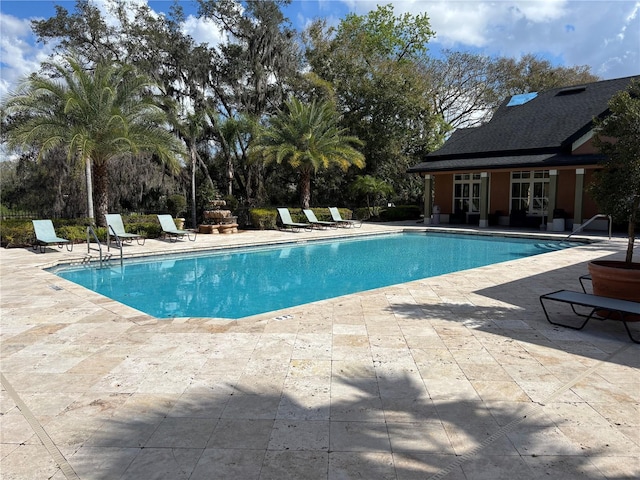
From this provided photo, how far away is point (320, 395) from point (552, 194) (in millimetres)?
17562

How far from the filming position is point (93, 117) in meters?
13.7

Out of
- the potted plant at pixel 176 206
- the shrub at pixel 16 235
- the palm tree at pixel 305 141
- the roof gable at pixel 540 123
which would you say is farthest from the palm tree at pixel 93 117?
the roof gable at pixel 540 123

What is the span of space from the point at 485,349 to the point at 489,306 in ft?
6.29

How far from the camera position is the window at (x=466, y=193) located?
2161cm

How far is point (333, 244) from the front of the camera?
15820mm

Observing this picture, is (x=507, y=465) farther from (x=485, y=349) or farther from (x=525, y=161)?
(x=525, y=161)

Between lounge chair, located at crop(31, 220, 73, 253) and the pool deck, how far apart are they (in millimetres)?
6866

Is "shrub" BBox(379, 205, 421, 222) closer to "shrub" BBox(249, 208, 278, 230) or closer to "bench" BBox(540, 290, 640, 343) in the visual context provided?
"shrub" BBox(249, 208, 278, 230)

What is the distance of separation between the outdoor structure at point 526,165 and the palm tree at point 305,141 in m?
4.53

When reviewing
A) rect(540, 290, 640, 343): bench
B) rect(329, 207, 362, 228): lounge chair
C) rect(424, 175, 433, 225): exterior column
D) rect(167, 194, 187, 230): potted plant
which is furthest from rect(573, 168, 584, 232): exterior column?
rect(167, 194, 187, 230): potted plant

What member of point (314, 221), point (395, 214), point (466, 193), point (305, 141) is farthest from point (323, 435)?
point (395, 214)

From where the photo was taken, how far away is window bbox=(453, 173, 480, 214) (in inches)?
851

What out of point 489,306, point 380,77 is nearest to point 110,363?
point 489,306

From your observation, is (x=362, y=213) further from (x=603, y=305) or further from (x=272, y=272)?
(x=603, y=305)
